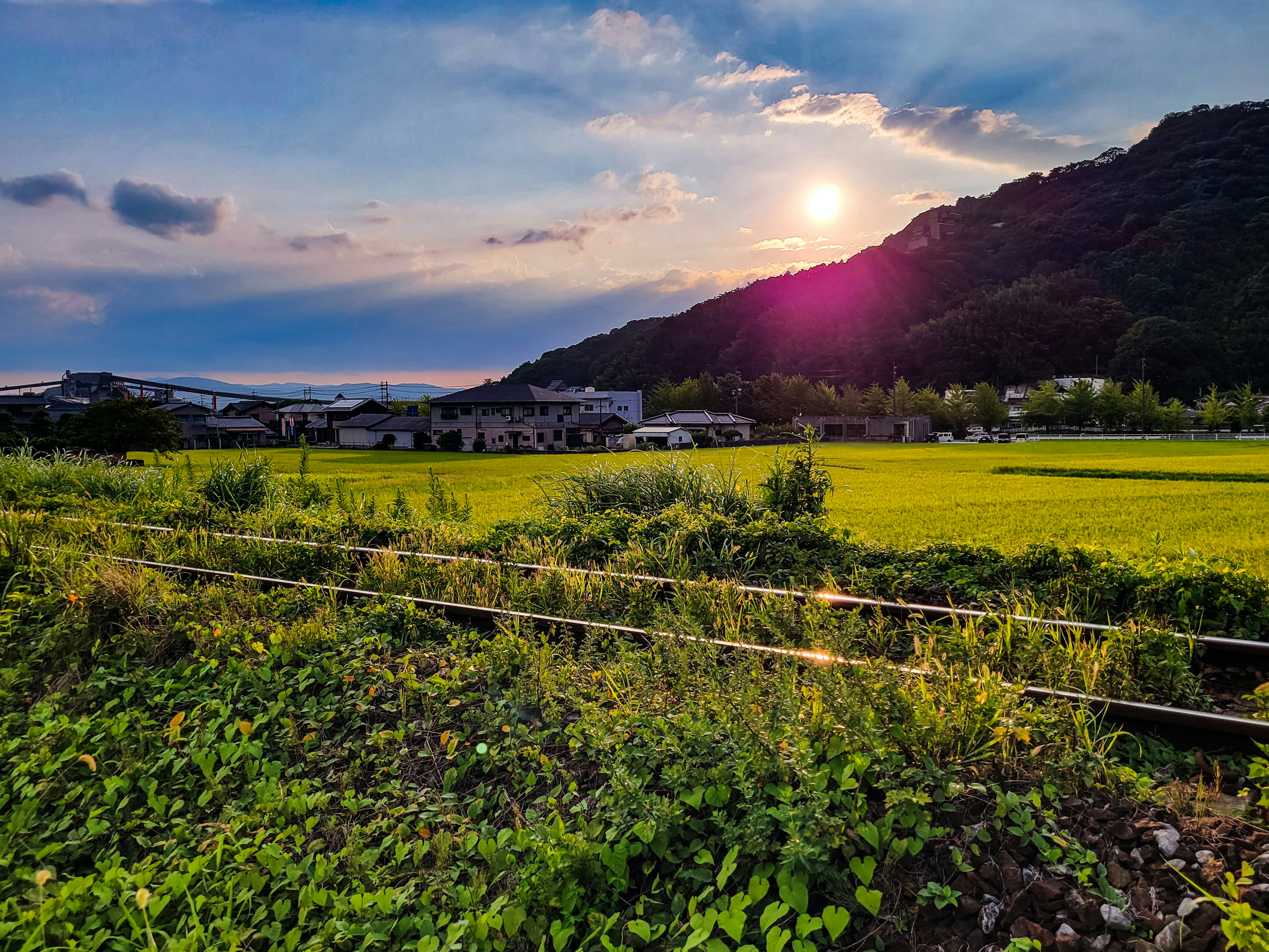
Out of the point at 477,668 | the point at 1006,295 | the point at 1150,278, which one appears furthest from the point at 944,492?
the point at 1150,278

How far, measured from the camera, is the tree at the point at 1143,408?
63406 mm

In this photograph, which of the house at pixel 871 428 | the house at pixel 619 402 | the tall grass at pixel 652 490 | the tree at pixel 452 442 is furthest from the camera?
the house at pixel 619 402

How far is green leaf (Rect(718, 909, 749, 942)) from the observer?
231cm

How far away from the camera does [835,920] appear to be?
2307mm

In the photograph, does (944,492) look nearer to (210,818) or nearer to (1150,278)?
(210,818)

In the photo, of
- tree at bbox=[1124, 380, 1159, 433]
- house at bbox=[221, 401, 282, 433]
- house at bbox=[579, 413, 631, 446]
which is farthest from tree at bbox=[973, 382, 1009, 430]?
house at bbox=[221, 401, 282, 433]

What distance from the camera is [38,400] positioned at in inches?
2194

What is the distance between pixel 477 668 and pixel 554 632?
80cm

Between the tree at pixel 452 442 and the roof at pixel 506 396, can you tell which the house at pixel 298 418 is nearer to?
the roof at pixel 506 396

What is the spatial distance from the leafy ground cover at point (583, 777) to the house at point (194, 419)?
218ft

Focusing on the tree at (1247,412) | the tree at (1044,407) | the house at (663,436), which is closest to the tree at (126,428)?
the house at (663,436)

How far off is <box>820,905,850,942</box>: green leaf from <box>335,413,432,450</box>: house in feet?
197

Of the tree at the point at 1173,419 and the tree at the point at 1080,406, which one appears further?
the tree at the point at 1080,406

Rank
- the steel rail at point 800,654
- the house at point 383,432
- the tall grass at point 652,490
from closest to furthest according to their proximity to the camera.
Answer: the steel rail at point 800,654, the tall grass at point 652,490, the house at point 383,432
